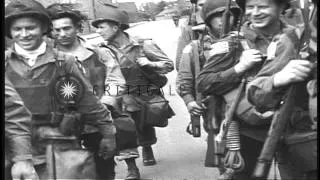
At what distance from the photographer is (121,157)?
7.14 meters

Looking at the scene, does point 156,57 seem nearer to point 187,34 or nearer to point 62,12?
point 187,34

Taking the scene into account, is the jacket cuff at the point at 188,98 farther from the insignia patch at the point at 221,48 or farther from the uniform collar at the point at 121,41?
the insignia patch at the point at 221,48

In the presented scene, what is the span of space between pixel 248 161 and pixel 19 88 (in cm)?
172

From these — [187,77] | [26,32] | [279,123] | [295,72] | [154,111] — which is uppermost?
[26,32]

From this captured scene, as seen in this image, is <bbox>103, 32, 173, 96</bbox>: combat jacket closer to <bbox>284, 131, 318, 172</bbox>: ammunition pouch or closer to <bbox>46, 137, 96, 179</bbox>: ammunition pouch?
<bbox>46, 137, 96, 179</bbox>: ammunition pouch

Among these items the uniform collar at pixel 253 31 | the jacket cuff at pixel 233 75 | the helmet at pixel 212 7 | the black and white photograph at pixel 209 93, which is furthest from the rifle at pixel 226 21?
the jacket cuff at pixel 233 75

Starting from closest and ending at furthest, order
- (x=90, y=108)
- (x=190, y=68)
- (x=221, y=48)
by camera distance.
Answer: (x=221, y=48), (x=90, y=108), (x=190, y=68)

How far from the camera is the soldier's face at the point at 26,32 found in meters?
4.98

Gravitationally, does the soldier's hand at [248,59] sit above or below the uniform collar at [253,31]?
below

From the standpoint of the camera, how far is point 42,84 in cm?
499

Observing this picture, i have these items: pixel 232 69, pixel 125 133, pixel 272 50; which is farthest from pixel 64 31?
pixel 272 50

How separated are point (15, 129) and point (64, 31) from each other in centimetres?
218

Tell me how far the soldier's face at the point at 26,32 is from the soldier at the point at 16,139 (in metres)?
0.49

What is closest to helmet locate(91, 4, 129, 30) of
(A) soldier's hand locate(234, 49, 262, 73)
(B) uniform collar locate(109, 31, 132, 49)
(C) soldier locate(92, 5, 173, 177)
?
(C) soldier locate(92, 5, 173, 177)
